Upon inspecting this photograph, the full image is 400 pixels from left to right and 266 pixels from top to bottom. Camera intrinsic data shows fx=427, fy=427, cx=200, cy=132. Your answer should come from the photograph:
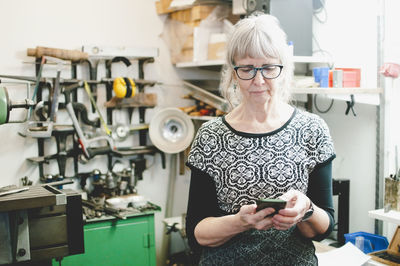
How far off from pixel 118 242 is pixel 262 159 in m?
1.69

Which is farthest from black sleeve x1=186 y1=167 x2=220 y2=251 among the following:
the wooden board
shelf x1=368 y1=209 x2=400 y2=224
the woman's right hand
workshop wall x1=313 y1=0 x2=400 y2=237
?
workshop wall x1=313 y1=0 x2=400 y2=237

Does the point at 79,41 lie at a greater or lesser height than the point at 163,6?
lesser

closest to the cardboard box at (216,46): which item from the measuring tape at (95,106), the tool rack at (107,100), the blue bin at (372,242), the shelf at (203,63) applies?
the shelf at (203,63)

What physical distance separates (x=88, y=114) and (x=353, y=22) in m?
1.78

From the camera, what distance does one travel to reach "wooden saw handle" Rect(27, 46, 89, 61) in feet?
8.62

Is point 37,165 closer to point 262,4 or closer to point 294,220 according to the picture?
point 262,4

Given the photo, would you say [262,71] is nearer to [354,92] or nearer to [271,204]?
[271,204]

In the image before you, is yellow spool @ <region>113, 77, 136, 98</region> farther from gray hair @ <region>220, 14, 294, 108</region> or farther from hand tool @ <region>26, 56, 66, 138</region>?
gray hair @ <region>220, 14, 294, 108</region>

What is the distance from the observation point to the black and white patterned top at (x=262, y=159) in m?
1.19

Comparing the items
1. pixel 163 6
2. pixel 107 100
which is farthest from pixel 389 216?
pixel 163 6

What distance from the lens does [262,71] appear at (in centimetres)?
118

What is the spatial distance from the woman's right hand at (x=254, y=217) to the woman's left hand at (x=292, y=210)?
22mm

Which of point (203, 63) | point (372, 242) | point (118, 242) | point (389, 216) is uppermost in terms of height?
point (203, 63)

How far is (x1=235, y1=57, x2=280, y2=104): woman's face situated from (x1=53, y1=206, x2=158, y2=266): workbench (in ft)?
5.33
